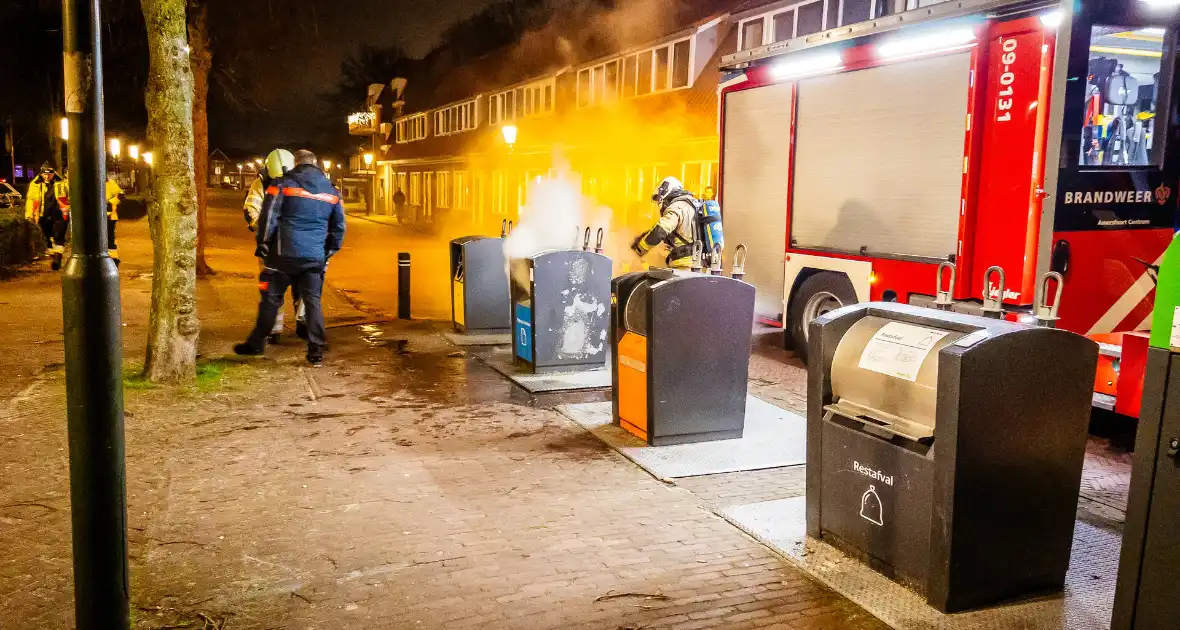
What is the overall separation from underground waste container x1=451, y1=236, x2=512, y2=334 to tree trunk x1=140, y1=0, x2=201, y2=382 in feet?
10.9

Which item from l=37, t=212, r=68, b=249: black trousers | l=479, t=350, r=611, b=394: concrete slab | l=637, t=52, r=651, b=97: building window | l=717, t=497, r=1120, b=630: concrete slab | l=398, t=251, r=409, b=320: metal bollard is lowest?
l=717, t=497, r=1120, b=630: concrete slab

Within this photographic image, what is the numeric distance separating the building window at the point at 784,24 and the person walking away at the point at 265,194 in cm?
1143

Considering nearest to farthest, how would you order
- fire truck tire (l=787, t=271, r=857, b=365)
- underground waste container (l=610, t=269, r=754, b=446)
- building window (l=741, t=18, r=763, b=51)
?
underground waste container (l=610, t=269, r=754, b=446) < fire truck tire (l=787, t=271, r=857, b=365) < building window (l=741, t=18, r=763, b=51)

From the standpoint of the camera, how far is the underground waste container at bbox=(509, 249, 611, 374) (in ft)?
28.5

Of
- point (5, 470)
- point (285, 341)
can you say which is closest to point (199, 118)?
point (285, 341)

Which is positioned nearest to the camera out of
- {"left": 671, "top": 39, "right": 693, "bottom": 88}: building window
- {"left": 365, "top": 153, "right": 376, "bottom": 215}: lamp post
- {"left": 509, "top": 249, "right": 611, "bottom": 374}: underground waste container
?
{"left": 509, "top": 249, "right": 611, "bottom": 374}: underground waste container

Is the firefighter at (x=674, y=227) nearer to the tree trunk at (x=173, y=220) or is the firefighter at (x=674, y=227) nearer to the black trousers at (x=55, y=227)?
the tree trunk at (x=173, y=220)

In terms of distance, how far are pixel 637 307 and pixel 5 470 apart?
4.11 metres

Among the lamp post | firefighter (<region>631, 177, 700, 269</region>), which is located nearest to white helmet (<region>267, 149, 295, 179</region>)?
firefighter (<region>631, 177, 700, 269</region>)

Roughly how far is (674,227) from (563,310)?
1466mm

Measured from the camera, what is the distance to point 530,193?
29.3 m

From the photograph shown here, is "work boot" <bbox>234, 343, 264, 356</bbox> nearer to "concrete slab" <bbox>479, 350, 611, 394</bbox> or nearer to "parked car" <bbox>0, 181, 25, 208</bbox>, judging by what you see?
"concrete slab" <bbox>479, 350, 611, 394</bbox>

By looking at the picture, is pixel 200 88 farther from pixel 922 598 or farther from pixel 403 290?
pixel 922 598

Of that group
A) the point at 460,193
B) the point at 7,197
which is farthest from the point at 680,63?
the point at 7,197
